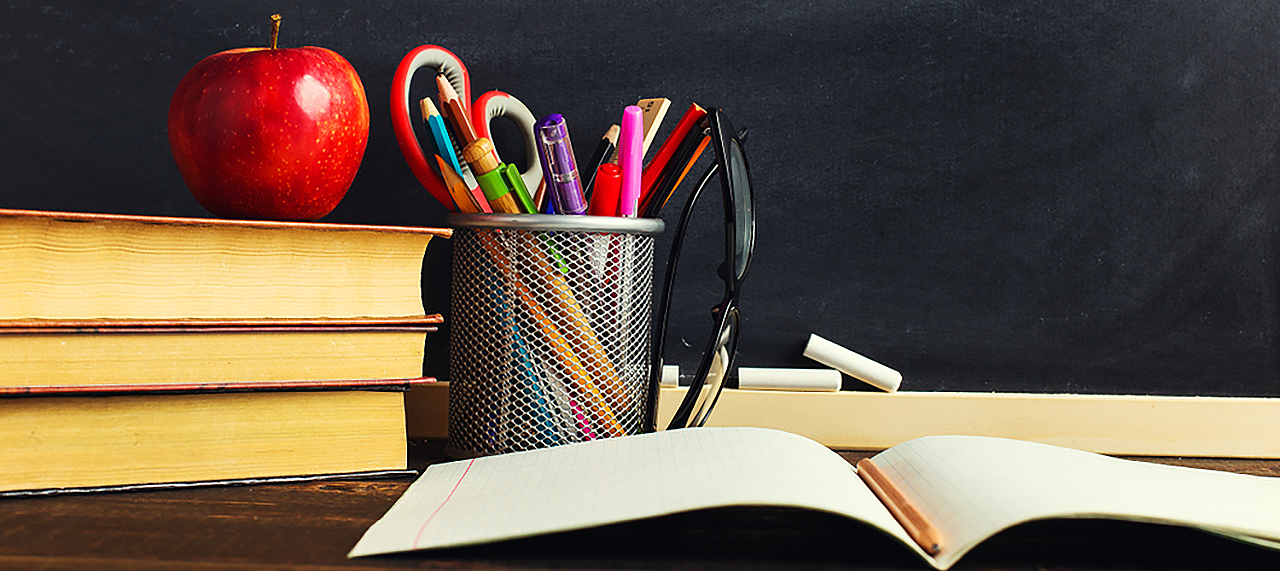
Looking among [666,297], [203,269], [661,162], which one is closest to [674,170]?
[661,162]

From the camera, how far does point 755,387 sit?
0.71 metres

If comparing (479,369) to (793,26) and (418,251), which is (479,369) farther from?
(793,26)

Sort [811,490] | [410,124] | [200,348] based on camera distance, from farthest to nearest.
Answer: [410,124] → [200,348] → [811,490]

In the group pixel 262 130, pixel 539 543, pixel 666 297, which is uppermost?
pixel 262 130

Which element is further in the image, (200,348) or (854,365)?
(854,365)

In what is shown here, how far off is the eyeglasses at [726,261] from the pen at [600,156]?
84 mm

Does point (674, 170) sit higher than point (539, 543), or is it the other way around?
point (674, 170)

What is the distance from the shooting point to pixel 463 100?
0.65 meters

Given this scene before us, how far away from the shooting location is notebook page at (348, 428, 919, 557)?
14.6 inches

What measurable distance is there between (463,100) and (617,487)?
1.25 ft

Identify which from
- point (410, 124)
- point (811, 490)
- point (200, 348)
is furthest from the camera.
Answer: point (410, 124)

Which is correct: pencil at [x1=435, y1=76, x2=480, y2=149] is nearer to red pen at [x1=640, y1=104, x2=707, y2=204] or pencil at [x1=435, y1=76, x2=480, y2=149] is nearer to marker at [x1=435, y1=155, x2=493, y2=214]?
marker at [x1=435, y1=155, x2=493, y2=214]

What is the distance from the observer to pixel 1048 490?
1.29 feet

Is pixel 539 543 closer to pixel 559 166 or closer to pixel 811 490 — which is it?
pixel 811 490
